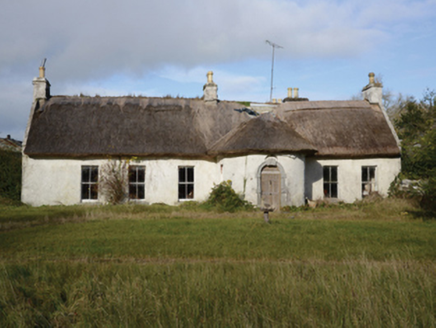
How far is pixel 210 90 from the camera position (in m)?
20.1

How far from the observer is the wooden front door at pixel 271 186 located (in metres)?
15.8

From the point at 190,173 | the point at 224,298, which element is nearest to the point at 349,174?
the point at 190,173

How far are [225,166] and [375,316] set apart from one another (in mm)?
12823

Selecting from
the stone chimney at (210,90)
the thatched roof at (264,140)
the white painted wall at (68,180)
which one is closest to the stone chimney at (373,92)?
the thatched roof at (264,140)

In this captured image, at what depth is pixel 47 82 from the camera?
63.2ft

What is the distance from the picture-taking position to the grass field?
4023mm

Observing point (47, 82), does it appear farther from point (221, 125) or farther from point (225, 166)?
point (225, 166)

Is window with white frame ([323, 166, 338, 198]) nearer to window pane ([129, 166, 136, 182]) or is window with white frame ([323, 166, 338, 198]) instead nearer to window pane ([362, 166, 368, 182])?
window pane ([362, 166, 368, 182])

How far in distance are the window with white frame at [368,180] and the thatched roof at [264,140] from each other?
137 inches

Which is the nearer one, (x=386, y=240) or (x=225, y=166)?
(x=386, y=240)

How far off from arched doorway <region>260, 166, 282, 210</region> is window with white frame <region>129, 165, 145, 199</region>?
17.7 ft

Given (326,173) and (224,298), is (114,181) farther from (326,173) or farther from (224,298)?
(224,298)

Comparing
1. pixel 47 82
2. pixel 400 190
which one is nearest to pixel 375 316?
pixel 400 190

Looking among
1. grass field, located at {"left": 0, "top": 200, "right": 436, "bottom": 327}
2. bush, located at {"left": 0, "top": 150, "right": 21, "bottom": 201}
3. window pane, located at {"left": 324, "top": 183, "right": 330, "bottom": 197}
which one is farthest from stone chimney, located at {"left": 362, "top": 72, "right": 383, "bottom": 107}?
bush, located at {"left": 0, "top": 150, "right": 21, "bottom": 201}
